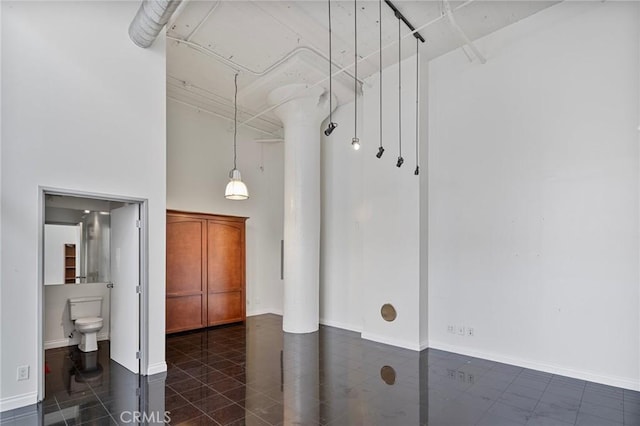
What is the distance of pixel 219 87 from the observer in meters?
5.96

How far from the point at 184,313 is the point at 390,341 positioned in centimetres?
342

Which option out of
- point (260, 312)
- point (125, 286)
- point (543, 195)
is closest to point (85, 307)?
point (125, 286)

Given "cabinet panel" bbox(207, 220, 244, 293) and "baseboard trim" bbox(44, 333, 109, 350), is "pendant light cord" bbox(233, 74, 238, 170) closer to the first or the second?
"cabinet panel" bbox(207, 220, 244, 293)

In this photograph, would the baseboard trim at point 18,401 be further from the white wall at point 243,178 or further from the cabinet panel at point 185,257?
the white wall at point 243,178

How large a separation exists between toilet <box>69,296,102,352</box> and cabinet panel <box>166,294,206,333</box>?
1.00 m

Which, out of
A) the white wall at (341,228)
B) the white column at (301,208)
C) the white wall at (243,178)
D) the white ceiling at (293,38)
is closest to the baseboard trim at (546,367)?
the white wall at (341,228)

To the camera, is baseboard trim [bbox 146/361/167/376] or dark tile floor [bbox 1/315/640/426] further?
baseboard trim [bbox 146/361/167/376]

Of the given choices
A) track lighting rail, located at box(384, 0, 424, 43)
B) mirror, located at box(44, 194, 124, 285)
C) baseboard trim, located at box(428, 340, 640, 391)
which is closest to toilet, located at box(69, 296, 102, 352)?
mirror, located at box(44, 194, 124, 285)

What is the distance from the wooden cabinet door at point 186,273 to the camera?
582 centimetres

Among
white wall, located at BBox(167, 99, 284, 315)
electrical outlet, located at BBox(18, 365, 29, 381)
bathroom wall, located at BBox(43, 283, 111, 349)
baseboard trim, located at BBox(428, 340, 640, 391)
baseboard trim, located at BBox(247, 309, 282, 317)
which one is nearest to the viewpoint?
electrical outlet, located at BBox(18, 365, 29, 381)

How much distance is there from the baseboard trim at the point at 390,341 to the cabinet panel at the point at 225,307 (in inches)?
97.1

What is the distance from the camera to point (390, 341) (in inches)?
207

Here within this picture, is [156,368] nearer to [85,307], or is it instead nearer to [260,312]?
[85,307]

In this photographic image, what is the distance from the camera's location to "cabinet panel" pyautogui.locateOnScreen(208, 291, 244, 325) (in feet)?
20.6
